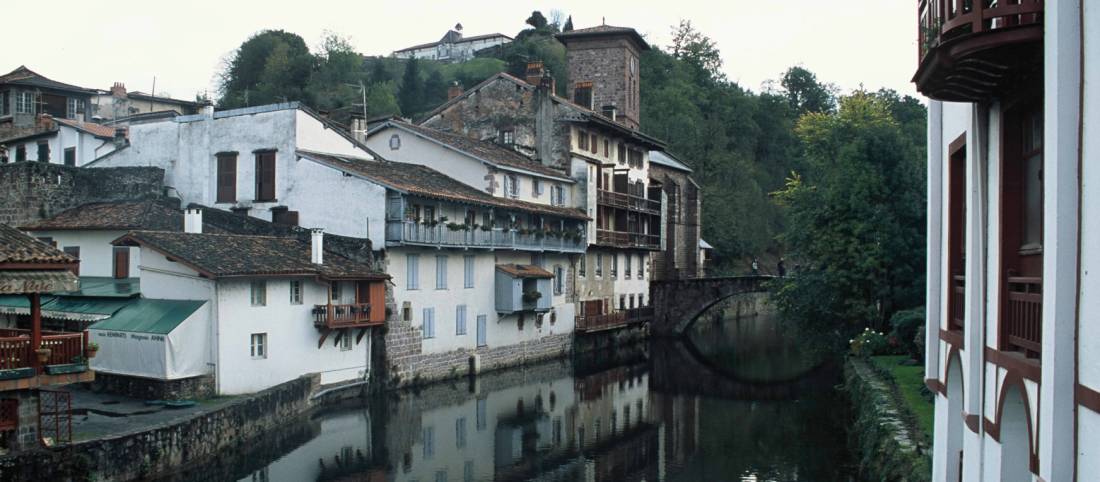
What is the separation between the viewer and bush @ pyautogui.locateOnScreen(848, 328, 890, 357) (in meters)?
34.3

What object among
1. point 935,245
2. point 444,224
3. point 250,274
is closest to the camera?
point 935,245

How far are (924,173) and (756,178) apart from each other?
4698 cm

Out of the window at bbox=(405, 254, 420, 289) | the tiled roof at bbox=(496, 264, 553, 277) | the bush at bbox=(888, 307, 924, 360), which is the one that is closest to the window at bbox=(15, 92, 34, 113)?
the tiled roof at bbox=(496, 264, 553, 277)

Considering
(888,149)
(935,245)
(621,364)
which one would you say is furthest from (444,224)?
(935,245)

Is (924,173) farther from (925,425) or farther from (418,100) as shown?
(418,100)

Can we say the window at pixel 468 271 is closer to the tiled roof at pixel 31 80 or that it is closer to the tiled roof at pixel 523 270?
the tiled roof at pixel 523 270

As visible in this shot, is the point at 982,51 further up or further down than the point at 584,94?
further down

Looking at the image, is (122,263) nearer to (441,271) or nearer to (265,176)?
(265,176)

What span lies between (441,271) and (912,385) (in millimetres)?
18052

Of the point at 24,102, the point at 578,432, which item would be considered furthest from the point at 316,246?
the point at 24,102

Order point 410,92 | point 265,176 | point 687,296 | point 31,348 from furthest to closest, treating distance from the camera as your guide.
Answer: point 410,92, point 687,296, point 265,176, point 31,348

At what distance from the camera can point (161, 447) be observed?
2020 cm

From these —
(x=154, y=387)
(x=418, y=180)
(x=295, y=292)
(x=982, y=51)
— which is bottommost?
(x=154, y=387)

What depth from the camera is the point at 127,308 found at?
91.2ft
